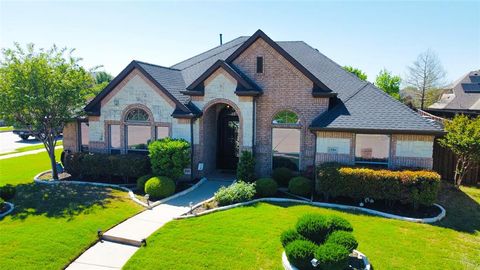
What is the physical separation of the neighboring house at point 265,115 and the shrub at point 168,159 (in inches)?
A: 61.6

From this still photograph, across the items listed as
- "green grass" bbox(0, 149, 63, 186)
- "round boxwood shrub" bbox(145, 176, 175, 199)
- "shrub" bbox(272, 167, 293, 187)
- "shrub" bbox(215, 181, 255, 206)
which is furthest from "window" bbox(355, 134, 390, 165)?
"green grass" bbox(0, 149, 63, 186)

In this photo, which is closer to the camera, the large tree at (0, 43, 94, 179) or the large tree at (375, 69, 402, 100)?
the large tree at (0, 43, 94, 179)

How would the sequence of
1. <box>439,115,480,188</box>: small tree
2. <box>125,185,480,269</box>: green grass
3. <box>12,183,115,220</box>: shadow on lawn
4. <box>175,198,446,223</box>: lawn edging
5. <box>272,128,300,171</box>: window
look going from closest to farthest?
<box>125,185,480,269</box>: green grass < <box>175,198,446,223</box>: lawn edging < <box>12,183,115,220</box>: shadow on lawn < <box>439,115,480,188</box>: small tree < <box>272,128,300,171</box>: window

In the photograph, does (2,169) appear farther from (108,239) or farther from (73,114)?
(108,239)

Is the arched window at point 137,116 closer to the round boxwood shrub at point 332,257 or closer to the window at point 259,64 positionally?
the window at point 259,64

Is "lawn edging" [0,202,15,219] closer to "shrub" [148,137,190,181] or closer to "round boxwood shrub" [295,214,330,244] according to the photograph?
"shrub" [148,137,190,181]

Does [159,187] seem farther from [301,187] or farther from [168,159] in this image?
[301,187]

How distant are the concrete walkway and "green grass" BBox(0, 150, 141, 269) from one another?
0.32m

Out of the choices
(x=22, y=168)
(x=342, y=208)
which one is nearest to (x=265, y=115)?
(x=342, y=208)

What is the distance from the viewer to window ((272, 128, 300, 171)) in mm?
16766

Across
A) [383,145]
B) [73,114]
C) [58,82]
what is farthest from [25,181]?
[383,145]

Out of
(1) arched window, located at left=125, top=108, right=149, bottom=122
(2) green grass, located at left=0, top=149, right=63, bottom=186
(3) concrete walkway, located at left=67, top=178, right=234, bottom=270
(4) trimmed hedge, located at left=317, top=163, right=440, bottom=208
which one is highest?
(1) arched window, located at left=125, top=108, right=149, bottom=122

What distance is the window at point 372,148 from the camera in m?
14.9

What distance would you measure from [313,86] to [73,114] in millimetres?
12537
